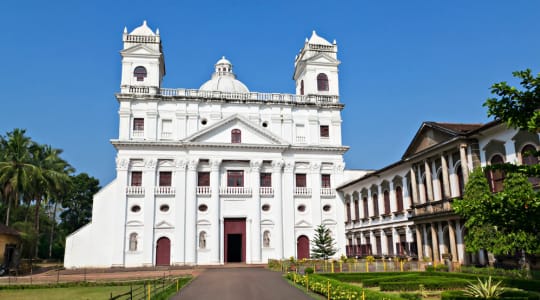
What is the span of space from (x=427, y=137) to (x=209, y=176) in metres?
22.2

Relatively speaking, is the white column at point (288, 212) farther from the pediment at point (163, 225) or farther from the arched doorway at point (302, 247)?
the pediment at point (163, 225)

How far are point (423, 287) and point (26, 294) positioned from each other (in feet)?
64.9

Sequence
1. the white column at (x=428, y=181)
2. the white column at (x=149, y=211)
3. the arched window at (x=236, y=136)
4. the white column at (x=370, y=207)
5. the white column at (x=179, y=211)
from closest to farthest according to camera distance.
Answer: the white column at (x=428, y=181)
the white column at (x=370, y=207)
the white column at (x=149, y=211)
the white column at (x=179, y=211)
the arched window at (x=236, y=136)

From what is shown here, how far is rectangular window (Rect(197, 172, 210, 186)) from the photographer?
148ft

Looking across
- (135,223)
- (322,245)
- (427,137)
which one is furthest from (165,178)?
(427,137)

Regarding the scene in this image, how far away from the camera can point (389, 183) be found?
38.8 meters

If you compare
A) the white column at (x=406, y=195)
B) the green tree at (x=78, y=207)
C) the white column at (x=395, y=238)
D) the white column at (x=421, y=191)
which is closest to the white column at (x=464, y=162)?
the white column at (x=421, y=191)

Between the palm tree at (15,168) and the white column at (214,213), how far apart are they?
19.1 m

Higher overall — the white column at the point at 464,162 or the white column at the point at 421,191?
Answer: the white column at the point at 464,162

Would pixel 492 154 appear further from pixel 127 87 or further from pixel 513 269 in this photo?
pixel 127 87

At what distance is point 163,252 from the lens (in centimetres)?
4294

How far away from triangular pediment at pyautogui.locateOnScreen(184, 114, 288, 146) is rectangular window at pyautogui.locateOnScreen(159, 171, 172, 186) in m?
3.95

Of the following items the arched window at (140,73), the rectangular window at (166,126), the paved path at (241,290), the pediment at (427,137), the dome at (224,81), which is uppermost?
the dome at (224,81)

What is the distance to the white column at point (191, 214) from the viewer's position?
42656 mm
